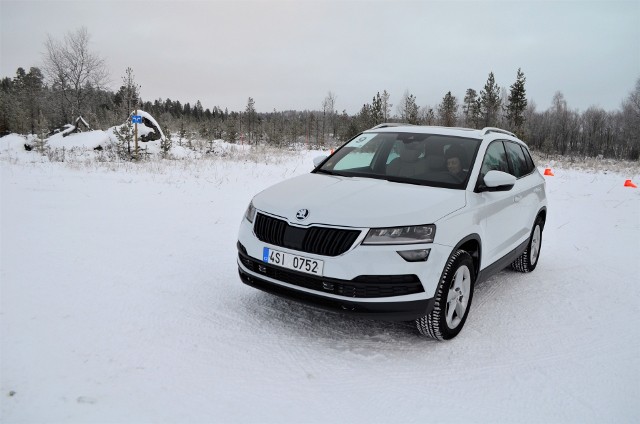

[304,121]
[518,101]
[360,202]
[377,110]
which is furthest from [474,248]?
[304,121]

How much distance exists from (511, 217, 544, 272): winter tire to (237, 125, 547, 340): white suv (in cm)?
96

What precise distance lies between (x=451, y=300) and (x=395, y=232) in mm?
899

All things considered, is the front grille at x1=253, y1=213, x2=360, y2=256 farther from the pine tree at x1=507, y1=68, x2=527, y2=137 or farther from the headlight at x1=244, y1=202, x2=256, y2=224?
the pine tree at x1=507, y1=68, x2=527, y2=137

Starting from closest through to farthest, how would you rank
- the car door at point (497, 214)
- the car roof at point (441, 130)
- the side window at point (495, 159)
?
the car door at point (497, 214), the side window at point (495, 159), the car roof at point (441, 130)

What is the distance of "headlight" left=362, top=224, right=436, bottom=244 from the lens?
3137 mm

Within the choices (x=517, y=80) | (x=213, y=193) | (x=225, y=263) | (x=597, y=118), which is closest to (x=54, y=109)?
(x=213, y=193)

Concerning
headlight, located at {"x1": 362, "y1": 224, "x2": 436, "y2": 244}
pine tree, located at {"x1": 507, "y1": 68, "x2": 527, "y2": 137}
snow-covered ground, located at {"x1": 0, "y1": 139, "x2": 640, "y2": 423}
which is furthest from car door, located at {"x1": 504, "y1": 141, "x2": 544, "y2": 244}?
pine tree, located at {"x1": 507, "y1": 68, "x2": 527, "y2": 137}

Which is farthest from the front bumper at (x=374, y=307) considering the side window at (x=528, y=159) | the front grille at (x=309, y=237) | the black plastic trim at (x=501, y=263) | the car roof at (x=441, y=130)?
the side window at (x=528, y=159)

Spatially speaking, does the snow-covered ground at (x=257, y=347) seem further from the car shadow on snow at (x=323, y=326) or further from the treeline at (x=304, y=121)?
the treeline at (x=304, y=121)

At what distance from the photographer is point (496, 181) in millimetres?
3867

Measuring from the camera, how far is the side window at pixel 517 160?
5045mm

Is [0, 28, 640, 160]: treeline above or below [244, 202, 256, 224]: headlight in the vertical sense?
above

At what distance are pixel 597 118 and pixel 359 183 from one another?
9836cm

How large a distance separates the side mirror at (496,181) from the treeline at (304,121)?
23.5 metres
